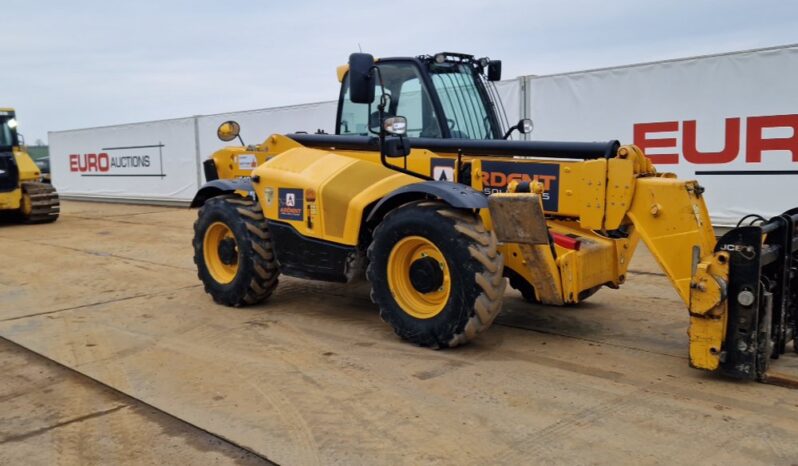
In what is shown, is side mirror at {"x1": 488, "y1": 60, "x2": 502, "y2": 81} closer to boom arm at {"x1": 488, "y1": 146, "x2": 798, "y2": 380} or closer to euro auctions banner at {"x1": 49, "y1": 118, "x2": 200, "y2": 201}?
boom arm at {"x1": 488, "y1": 146, "x2": 798, "y2": 380}

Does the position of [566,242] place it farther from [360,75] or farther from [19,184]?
[19,184]

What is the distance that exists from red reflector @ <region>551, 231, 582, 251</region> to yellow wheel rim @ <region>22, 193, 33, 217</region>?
44.1 feet

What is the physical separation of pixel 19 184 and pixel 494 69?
12.5m

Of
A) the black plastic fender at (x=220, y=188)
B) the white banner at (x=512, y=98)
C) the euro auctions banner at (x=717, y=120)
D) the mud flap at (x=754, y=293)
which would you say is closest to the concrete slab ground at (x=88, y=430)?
the black plastic fender at (x=220, y=188)

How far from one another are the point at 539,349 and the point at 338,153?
103 inches

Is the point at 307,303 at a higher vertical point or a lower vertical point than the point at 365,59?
lower

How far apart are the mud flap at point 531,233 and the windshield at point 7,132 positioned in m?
14.0

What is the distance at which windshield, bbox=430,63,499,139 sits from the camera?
6211 mm

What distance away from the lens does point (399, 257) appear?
17.9ft

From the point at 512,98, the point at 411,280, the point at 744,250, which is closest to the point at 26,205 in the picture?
the point at 512,98

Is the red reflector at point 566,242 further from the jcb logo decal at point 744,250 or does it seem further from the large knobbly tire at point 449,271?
the jcb logo decal at point 744,250

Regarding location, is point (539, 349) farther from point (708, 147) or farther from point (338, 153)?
point (708, 147)

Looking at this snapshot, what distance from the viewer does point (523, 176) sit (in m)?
5.53

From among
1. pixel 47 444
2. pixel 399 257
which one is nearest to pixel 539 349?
pixel 399 257
